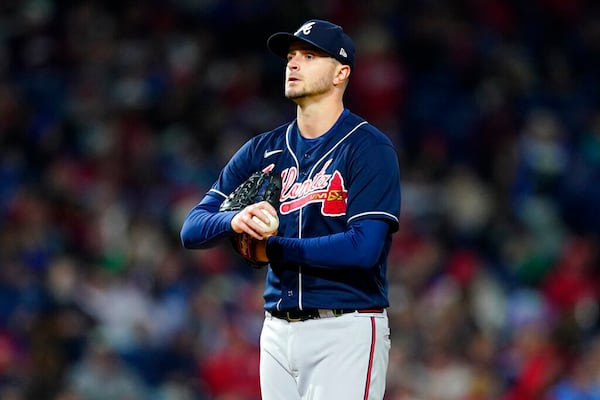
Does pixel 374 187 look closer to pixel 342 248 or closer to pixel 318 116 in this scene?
pixel 342 248

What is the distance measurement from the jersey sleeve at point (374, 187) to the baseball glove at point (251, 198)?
0.88 feet

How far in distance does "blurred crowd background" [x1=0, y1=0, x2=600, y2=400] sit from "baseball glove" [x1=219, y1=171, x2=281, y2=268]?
10.8 feet

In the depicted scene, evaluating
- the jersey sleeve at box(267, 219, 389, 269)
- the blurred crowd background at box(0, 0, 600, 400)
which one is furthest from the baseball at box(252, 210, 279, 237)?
the blurred crowd background at box(0, 0, 600, 400)

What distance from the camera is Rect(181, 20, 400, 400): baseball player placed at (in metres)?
3.38

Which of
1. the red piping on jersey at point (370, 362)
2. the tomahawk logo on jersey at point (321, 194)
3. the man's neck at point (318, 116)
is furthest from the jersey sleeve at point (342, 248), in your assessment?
the man's neck at point (318, 116)

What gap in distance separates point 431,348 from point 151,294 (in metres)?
2.07

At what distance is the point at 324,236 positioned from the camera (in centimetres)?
340

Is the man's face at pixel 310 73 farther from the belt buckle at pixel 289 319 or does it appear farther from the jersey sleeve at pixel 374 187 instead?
the belt buckle at pixel 289 319

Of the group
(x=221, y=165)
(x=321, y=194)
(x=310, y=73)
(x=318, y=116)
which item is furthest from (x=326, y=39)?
(x=221, y=165)

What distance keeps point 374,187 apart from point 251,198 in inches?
16.2

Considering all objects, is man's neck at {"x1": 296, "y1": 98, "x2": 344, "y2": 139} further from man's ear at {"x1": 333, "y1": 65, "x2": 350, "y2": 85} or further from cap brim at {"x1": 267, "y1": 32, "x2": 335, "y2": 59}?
cap brim at {"x1": 267, "y1": 32, "x2": 335, "y2": 59}

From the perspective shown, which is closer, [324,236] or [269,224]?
[269,224]

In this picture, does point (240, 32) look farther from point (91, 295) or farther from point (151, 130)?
point (91, 295)

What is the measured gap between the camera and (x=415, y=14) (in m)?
10.2
